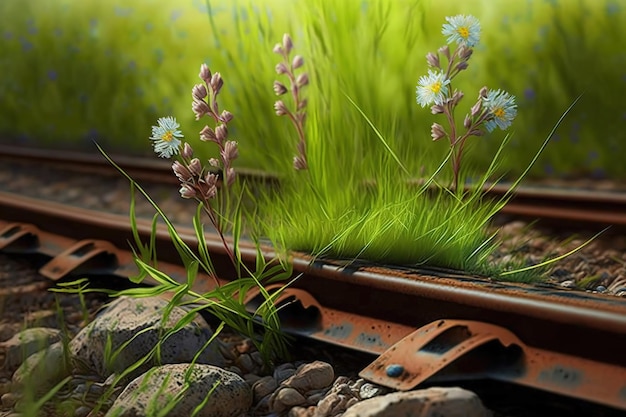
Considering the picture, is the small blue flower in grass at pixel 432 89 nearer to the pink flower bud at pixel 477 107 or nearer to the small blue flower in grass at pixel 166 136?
the pink flower bud at pixel 477 107

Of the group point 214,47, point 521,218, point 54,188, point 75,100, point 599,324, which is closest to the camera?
point 599,324

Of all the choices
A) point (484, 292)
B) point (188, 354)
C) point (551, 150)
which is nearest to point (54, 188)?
point (551, 150)

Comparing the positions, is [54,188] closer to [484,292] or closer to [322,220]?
[322,220]

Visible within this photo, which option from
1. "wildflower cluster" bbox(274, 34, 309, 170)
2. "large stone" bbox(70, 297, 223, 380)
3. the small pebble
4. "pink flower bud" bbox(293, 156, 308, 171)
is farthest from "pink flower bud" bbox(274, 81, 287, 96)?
the small pebble

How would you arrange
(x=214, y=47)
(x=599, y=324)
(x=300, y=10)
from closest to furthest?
(x=599, y=324) < (x=300, y=10) < (x=214, y=47)

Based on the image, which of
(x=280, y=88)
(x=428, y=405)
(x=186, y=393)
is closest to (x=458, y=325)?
(x=428, y=405)

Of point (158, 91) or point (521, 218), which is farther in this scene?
point (158, 91)

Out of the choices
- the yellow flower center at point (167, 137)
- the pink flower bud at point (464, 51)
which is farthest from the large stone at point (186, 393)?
the pink flower bud at point (464, 51)

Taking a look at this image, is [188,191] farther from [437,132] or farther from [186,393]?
[437,132]

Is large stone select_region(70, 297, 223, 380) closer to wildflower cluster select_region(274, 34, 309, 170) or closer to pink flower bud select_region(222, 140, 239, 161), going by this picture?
pink flower bud select_region(222, 140, 239, 161)
